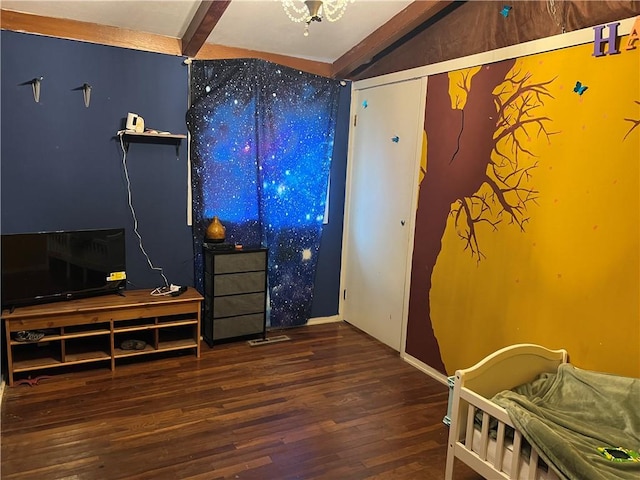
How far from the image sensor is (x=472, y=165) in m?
3.06

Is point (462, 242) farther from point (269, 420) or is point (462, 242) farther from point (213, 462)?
point (213, 462)

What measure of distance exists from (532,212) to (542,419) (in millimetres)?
1162

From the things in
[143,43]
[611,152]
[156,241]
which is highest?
[143,43]

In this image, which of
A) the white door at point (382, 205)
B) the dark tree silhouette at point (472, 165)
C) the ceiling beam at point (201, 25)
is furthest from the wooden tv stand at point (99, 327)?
the ceiling beam at point (201, 25)

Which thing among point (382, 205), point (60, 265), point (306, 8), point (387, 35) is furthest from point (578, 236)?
point (60, 265)

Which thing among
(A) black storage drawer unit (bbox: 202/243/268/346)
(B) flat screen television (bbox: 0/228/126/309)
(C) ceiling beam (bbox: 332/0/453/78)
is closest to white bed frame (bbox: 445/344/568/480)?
(A) black storage drawer unit (bbox: 202/243/268/346)

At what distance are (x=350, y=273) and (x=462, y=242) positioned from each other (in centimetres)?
146

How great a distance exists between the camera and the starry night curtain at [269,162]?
3.67 meters

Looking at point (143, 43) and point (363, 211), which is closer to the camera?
point (143, 43)

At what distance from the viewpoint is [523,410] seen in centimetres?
196

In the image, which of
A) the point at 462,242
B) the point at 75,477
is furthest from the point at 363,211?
the point at 75,477

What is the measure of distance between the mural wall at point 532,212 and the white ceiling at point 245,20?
0.71 meters

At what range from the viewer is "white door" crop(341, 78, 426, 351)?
142 inches

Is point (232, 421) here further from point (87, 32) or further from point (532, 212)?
point (87, 32)
